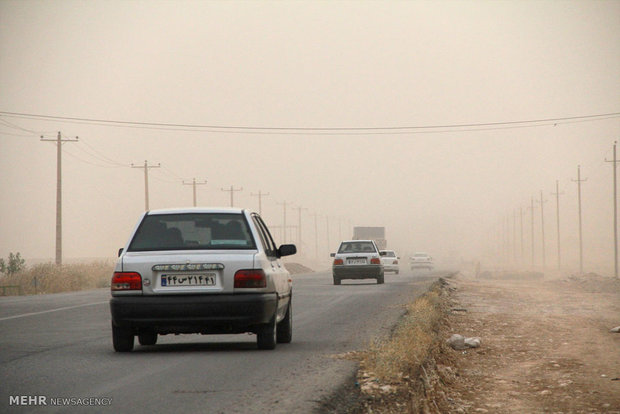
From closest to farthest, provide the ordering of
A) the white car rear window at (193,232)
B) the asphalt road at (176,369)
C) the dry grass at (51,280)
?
the asphalt road at (176,369) → the white car rear window at (193,232) → the dry grass at (51,280)

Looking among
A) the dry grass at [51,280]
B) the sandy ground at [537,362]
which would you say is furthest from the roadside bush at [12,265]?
the sandy ground at [537,362]

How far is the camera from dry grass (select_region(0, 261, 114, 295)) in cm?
4019

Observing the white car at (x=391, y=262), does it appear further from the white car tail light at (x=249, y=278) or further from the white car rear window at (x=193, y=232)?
the white car tail light at (x=249, y=278)

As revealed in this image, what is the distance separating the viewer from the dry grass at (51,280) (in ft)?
132

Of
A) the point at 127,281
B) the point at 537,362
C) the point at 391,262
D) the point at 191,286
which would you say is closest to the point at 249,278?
the point at 191,286

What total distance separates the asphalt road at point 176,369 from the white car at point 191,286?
0.42 m

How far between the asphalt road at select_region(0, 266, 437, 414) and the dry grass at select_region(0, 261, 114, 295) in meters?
22.9

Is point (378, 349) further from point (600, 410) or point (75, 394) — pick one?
point (75, 394)

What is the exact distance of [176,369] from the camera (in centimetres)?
1038

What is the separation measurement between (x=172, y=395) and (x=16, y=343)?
19.8 ft

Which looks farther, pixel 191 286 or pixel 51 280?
pixel 51 280

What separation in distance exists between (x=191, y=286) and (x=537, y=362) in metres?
5.49

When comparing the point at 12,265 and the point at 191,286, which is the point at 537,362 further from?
the point at 12,265

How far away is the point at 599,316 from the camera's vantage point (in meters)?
22.0
